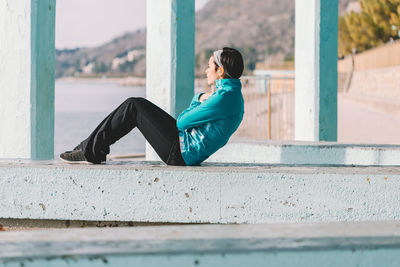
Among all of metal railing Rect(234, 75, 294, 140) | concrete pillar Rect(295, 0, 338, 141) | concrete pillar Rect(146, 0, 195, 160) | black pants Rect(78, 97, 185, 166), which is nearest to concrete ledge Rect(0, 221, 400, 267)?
black pants Rect(78, 97, 185, 166)

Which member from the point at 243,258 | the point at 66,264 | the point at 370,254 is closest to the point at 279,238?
the point at 243,258

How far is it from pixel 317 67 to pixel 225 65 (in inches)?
154

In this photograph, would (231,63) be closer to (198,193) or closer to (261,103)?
(198,193)

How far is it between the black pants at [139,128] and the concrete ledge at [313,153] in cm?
286

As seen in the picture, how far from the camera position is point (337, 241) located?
269cm

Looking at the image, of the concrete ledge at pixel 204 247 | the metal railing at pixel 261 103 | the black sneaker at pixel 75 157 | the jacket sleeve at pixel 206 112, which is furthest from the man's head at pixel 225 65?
the metal railing at pixel 261 103

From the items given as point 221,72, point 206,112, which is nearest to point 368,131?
point 221,72

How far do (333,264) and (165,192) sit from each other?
220 cm

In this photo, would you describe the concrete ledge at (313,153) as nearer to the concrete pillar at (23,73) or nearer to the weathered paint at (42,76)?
the weathered paint at (42,76)

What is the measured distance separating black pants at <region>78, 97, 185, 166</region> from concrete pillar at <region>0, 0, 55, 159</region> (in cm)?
139

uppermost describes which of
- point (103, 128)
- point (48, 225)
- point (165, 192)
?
point (103, 128)

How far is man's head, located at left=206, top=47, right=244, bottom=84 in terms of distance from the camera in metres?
4.97

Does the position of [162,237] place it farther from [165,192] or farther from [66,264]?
[165,192]

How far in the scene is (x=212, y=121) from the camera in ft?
16.3
